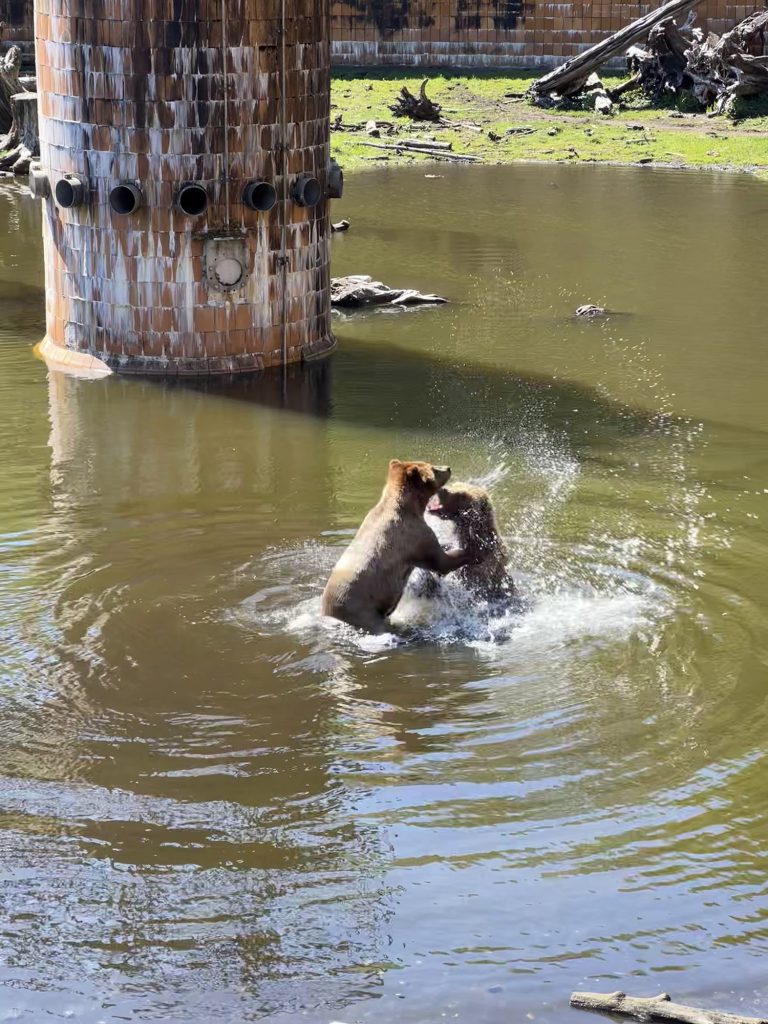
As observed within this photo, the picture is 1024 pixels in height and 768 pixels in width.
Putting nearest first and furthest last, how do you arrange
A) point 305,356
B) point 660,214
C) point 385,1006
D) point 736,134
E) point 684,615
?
point 385,1006
point 684,615
point 305,356
point 660,214
point 736,134

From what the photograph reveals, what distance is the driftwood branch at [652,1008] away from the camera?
21.6ft

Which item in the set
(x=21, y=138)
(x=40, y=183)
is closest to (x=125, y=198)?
(x=40, y=183)

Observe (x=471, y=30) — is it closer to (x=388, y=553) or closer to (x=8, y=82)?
(x=8, y=82)

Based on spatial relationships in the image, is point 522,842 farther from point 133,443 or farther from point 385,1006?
point 133,443

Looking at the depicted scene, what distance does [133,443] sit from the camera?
14.9 m

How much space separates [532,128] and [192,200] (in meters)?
17.6

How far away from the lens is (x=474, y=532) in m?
10.7

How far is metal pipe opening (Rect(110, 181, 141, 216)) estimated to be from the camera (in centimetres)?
1603

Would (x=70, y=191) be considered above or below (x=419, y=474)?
above

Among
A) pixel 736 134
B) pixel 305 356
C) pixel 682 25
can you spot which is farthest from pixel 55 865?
pixel 682 25

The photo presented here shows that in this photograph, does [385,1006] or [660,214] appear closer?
[385,1006]

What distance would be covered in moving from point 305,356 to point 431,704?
8.40 meters

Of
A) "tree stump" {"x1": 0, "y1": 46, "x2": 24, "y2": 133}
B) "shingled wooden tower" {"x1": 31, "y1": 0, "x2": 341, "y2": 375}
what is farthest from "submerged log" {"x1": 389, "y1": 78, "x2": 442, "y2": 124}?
"shingled wooden tower" {"x1": 31, "y1": 0, "x2": 341, "y2": 375}

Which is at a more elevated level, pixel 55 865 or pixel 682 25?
pixel 682 25
